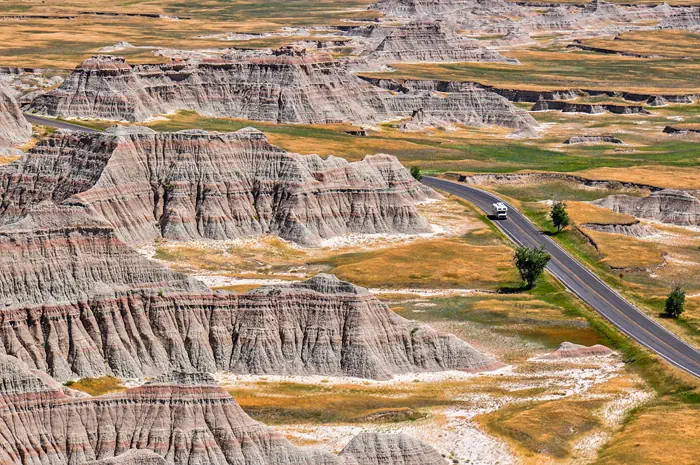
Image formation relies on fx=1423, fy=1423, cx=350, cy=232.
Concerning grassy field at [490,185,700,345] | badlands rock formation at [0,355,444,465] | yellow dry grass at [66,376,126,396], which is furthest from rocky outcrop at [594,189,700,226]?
badlands rock formation at [0,355,444,465]

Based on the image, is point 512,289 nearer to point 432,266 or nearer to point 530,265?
point 530,265

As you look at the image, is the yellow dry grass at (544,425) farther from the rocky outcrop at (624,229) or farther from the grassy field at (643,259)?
the rocky outcrop at (624,229)

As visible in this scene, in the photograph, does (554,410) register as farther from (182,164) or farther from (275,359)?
(182,164)

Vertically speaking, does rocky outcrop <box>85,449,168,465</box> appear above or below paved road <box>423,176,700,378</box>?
above

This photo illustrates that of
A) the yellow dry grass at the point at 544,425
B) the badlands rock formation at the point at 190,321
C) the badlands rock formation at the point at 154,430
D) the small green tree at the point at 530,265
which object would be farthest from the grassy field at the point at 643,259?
the badlands rock formation at the point at 154,430

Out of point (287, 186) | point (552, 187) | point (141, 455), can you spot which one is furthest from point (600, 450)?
point (552, 187)

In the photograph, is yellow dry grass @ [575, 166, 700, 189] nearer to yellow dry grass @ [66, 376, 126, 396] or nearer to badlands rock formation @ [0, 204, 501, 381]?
badlands rock formation @ [0, 204, 501, 381]
